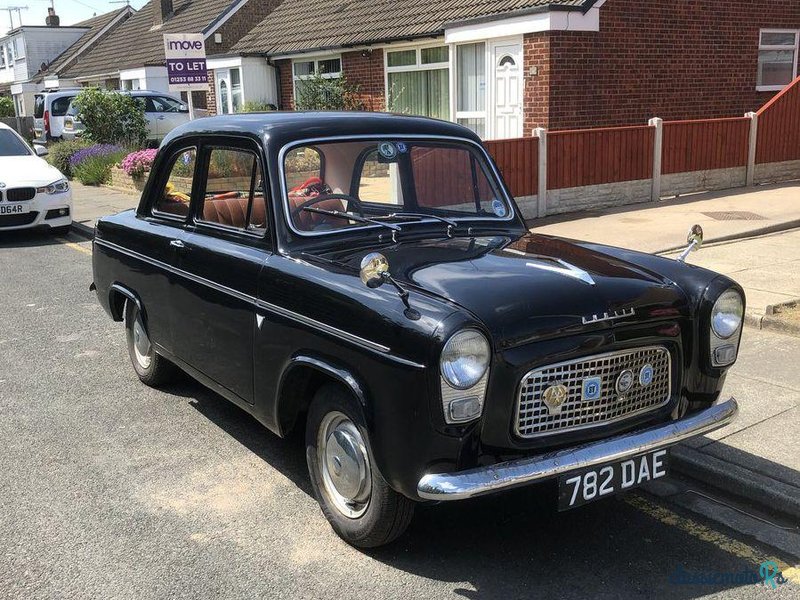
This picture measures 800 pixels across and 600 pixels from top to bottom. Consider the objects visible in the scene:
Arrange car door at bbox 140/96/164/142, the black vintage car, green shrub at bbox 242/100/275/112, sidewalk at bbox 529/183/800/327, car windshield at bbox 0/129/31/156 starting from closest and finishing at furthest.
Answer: the black vintage car
sidewalk at bbox 529/183/800/327
car windshield at bbox 0/129/31/156
green shrub at bbox 242/100/275/112
car door at bbox 140/96/164/142

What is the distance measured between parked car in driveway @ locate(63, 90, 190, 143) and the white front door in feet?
33.3

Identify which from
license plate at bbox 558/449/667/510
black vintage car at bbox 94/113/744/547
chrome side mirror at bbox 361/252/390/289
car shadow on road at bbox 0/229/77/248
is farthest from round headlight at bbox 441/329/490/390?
car shadow on road at bbox 0/229/77/248

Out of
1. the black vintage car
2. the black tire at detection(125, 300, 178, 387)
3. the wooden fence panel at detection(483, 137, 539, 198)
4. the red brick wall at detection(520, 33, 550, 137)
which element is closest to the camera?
the black vintage car

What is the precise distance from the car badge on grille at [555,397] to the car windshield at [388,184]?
54.2 inches

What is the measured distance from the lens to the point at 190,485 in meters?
4.17

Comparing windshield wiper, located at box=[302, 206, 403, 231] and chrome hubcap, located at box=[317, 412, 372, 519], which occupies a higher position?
windshield wiper, located at box=[302, 206, 403, 231]

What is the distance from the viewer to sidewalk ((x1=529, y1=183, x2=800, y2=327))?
7660 millimetres

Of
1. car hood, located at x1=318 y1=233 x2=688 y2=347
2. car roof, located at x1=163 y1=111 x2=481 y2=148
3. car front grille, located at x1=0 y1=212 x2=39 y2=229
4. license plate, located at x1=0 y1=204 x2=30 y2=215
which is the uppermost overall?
car roof, located at x1=163 y1=111 x2=481 y2=148

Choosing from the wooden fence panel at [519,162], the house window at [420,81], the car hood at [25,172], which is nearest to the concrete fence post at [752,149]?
the wooden fence panel at [519,162]

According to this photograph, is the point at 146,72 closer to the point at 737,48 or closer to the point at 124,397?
the point at 737,48

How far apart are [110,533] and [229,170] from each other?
6.42ft

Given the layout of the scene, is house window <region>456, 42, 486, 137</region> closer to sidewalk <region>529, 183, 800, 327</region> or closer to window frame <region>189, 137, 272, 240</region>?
sidewalk <region>529, 183, 800, 327</region>

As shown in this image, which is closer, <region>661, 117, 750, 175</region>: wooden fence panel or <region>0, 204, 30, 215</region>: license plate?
<region>0, 204, 30, 215</region>: license plate

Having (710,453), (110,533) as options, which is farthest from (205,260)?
(710,453)
